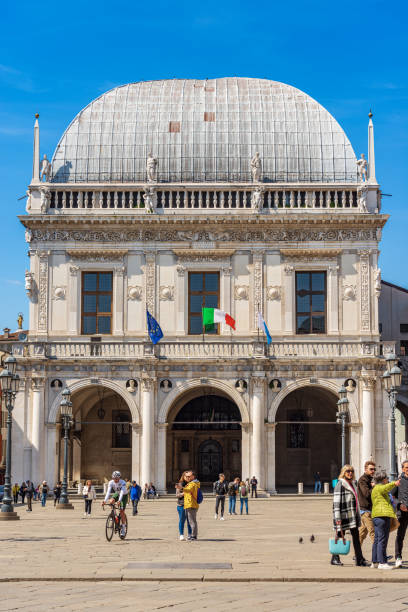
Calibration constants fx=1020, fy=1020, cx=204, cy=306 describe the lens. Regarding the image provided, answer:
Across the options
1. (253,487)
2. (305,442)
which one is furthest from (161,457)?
(305,442)

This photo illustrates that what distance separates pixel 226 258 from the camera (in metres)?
55.0

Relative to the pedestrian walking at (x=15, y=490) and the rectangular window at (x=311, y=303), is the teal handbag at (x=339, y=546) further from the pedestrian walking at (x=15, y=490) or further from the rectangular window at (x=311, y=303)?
the rectangular window at (x=311, y=303)

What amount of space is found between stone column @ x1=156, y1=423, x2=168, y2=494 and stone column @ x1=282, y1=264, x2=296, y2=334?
8416 millimetres

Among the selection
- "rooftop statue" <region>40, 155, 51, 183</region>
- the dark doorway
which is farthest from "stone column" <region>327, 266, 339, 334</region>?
"rooftop statue" <region>40, 155, 51, 183</region>

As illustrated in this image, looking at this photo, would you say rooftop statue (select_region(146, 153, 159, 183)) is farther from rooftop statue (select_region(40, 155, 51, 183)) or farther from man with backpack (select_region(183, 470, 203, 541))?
man with backpack (select_region(183, 470, 203, 541))

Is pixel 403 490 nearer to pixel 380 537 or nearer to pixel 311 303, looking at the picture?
pixel 380 537

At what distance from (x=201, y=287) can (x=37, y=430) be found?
11.5 meters

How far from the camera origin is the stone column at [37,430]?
52.3 meters

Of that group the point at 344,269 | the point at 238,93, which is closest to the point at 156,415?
the point at 344,269

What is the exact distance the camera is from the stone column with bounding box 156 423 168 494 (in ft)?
171

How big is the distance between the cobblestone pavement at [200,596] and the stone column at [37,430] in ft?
115

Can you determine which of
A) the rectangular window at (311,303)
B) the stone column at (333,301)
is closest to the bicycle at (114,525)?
the stone column at (333,301)

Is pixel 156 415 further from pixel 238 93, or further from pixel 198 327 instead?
pixel 238 93

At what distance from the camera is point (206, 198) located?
55781 millimetres
